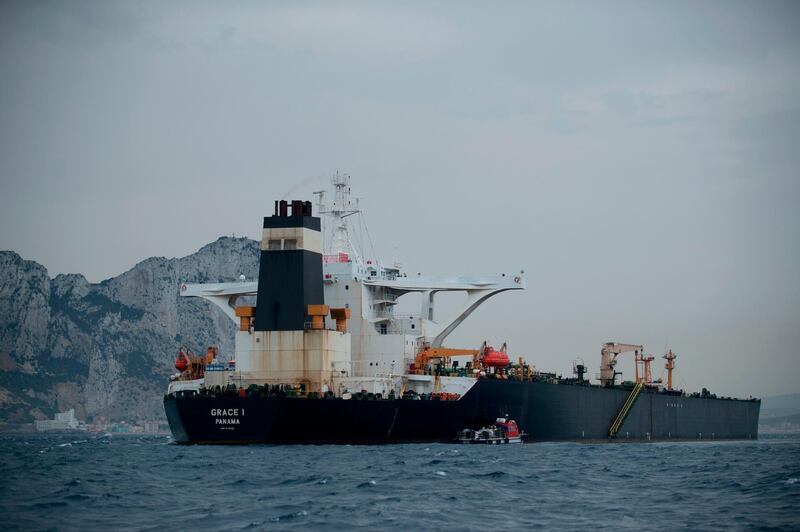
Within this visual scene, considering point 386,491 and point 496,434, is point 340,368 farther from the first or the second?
point 386,491

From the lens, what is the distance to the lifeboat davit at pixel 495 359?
224 ft

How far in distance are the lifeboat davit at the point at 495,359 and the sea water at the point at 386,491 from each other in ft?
39.5

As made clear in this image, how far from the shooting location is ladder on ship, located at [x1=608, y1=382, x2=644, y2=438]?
84.2 metres

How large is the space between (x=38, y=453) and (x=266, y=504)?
31.3 metres

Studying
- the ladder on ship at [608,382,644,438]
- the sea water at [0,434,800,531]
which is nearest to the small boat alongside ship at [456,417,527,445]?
the sea water at [0,434,800,531]

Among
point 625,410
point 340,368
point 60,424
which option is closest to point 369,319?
point 340,368

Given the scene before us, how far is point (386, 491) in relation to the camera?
39094mm

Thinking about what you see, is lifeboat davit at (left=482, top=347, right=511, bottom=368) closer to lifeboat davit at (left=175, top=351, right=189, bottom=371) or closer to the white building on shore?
lifeboat davit at (left=175, top=351, right=189, bottom=371)

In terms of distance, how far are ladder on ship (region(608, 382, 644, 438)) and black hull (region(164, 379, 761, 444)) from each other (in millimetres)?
3125

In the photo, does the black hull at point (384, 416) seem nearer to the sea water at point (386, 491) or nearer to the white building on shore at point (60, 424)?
the sea water at point (386, 491)

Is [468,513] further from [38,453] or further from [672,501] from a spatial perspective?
[38,453]

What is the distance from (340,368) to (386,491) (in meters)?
22.8

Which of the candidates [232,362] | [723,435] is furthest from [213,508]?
[723,435]

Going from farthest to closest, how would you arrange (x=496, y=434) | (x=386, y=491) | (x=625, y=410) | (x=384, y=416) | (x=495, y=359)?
1. (x=625, y=410)
2. (x=495, y=359)
3. (x=496, y=434)
4. (x=384, y=416)
5. (x=386, y=491)
